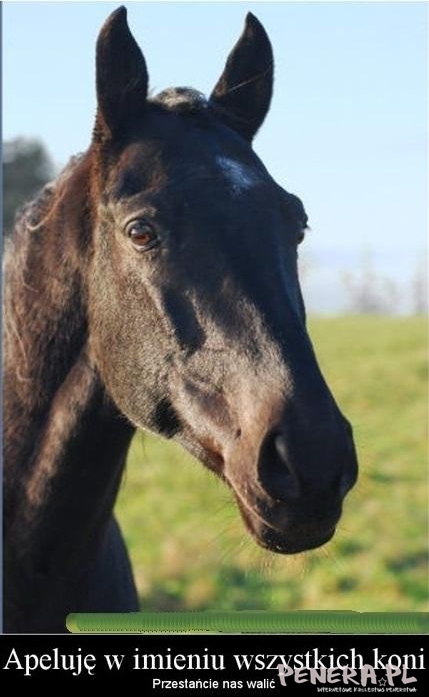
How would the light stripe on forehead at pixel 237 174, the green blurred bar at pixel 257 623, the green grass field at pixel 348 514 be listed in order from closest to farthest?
the light stripe on forehead at pixel 237 174 < the green blurred bar at pixel 257 623 < the green grass field at pixel 348 514

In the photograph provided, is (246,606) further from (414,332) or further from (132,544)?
(414,332)

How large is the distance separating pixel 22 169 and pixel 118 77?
3.79ft

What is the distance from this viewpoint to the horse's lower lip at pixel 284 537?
1.91 m

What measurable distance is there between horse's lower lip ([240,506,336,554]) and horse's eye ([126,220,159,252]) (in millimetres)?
567

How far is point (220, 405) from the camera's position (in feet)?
6.94

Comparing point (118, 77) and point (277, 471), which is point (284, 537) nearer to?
point (277, 471)

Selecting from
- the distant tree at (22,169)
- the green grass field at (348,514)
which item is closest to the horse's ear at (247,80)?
the distant tree at (22,169)

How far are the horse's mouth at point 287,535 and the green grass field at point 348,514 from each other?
1877 millimetres

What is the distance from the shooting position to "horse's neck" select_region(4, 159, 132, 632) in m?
2.49

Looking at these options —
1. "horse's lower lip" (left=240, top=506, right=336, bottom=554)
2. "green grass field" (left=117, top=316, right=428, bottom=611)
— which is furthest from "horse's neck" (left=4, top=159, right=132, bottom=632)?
"green grass field" (left=117, top=316, right=428, bottom=611)

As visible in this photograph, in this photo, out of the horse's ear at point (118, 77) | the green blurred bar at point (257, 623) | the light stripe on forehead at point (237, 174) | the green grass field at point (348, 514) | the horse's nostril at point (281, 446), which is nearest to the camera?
the horse's nostril at point (281, 446)

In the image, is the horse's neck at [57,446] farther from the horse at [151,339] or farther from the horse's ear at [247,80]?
the horse's ear at [247,80]

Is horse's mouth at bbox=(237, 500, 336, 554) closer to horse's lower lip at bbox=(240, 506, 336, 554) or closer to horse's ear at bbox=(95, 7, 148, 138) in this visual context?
horse's lower lip at bbox=(240, 506, 336, 554)

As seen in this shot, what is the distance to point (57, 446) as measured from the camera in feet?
8.21
